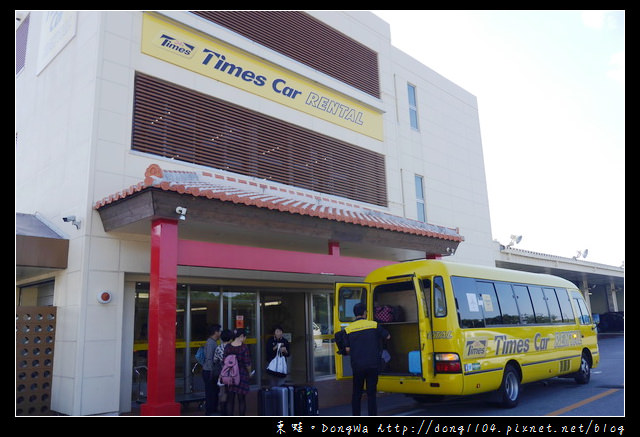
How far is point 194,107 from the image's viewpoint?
11633 millimetres

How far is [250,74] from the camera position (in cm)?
1291

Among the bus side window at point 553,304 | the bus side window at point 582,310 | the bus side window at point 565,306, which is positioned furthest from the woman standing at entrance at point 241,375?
the bus side window at point 582,310

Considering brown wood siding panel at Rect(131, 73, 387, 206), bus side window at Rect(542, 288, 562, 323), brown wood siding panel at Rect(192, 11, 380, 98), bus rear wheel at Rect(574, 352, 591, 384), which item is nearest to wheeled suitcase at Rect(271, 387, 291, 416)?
brown wood siding panel at Rect(131, 73, 387, 206)

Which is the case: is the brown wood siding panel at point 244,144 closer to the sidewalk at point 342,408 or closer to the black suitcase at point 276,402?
the sidewalk at point 342,408

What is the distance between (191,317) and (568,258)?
21820 millimetres

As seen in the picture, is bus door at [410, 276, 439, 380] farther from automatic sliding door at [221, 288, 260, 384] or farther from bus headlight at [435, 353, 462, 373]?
automatic sliding door at [221, 288, 260, 384]

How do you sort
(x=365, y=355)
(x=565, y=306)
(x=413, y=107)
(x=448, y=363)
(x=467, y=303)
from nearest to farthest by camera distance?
(x=365, y=355) → (x=448, y=363) → (x=467, y=303) → (x=565, y=306) → (x=413, y=107)

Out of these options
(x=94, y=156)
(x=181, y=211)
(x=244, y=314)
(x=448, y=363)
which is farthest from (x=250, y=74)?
(x=448, y=363)

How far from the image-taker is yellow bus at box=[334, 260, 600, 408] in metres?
8.44

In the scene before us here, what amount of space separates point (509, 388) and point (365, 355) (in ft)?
10.4

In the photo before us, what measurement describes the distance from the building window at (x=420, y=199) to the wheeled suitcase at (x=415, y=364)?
9.10m

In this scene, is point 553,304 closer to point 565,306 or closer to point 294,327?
point 565,306
